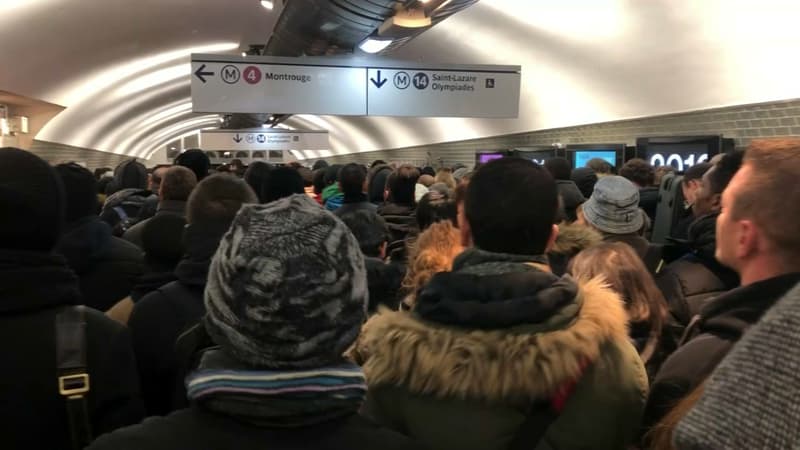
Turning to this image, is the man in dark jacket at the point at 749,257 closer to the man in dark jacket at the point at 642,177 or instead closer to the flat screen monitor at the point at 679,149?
the man in dark jacket at the point at 642,177

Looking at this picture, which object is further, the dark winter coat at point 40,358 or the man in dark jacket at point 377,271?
the man in dark jacket at point 377,271

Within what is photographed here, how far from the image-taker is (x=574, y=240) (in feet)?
10.5

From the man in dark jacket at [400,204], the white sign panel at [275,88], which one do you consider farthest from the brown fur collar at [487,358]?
the white sign panel at [275,88]

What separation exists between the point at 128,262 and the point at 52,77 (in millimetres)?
11130

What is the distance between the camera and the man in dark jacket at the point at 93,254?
3.04 metres

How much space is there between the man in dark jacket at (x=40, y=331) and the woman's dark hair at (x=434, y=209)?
239 cm

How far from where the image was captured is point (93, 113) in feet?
60.7

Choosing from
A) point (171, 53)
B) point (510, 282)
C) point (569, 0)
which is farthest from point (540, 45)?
point (510, 282)

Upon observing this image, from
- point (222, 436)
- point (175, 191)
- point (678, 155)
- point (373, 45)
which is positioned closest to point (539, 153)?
point (678, 155)

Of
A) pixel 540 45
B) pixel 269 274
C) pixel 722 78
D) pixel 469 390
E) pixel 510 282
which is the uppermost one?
pixel 540 45

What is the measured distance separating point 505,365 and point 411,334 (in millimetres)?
240

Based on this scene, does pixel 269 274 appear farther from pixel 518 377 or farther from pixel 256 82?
pixel 256 82

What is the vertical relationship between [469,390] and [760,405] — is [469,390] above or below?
below

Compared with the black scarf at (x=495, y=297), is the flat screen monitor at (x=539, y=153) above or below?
above
